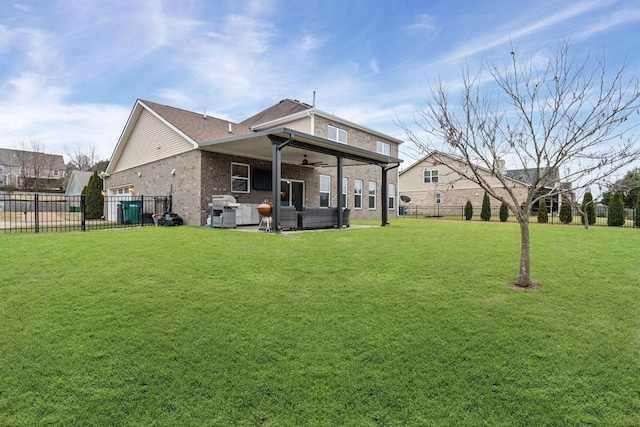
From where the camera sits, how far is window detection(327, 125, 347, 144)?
57.6 feet

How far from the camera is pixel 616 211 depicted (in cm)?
1673

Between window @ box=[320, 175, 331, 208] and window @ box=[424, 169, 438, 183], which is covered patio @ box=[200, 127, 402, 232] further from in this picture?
window @ box=[424, 169, 438, 183]

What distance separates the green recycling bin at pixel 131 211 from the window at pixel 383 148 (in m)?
14.1

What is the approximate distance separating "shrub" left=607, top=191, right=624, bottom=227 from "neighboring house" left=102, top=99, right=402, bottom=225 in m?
11.6

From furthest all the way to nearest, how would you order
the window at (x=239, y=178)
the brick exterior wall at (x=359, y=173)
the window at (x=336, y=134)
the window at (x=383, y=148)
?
the window at (x=383, y=148) < the brick exterior wall at (x=359, y=173) < the window at (x=336, y=134) < the window at (x=239, y=178)

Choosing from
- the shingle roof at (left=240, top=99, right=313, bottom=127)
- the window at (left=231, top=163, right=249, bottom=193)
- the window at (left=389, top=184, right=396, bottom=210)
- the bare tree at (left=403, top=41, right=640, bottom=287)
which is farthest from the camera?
the window at (left=389, top=184, right=396, bottom=210)

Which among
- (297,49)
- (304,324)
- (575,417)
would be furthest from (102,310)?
(297,49)

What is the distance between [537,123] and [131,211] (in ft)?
50.7

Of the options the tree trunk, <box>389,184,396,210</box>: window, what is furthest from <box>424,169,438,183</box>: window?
the tree trunk

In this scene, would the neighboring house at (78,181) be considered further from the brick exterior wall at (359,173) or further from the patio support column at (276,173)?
the patio support column at (276,173)

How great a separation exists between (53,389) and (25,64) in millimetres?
20767

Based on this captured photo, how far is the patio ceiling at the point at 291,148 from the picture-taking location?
10.1 m

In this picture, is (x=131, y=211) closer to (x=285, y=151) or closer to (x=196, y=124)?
(x=196, y=124)

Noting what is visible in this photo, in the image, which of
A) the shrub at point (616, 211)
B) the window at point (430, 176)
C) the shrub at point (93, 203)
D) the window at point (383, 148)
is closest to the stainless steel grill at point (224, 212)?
the shrub at point (93, 203)
